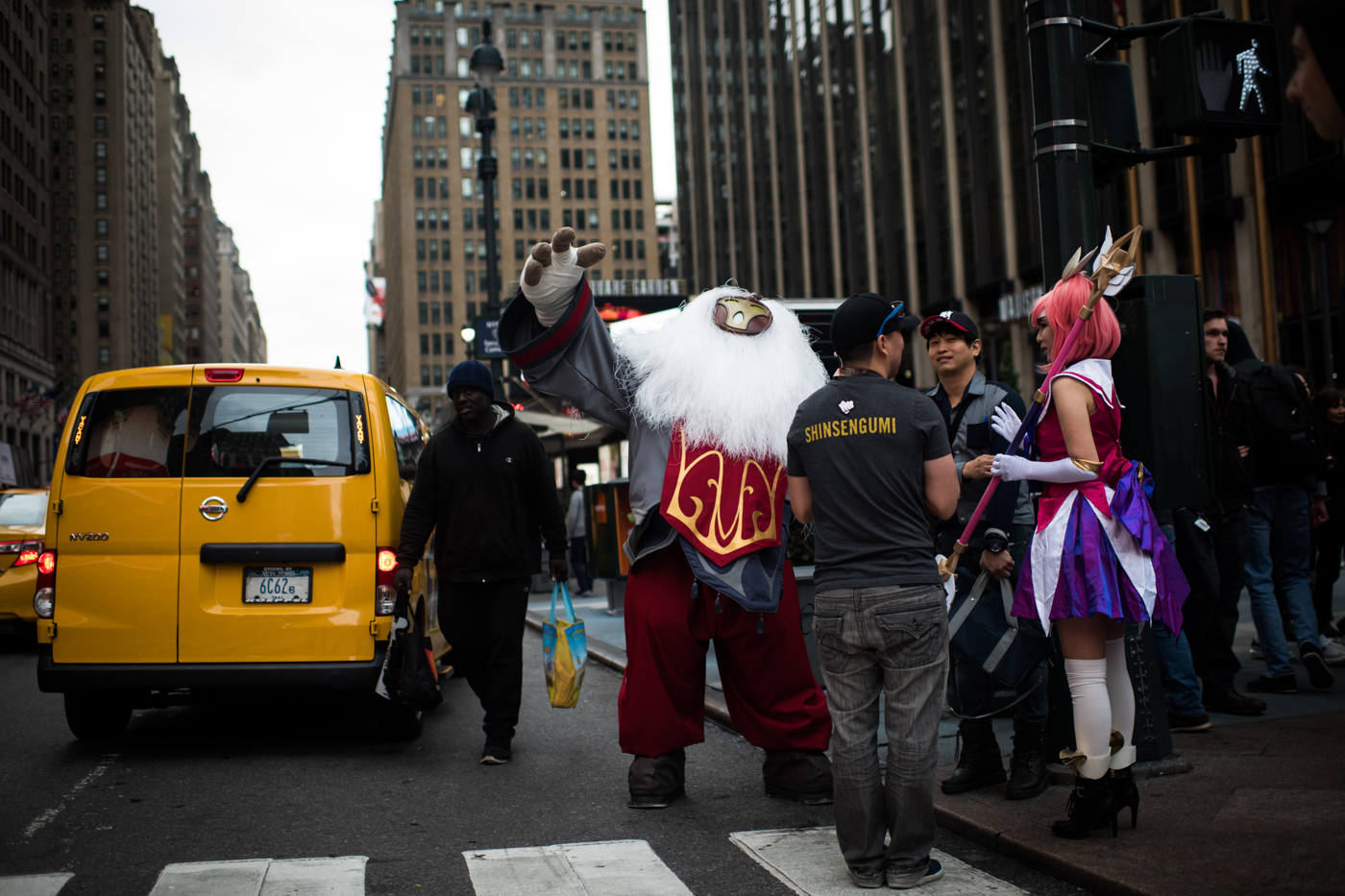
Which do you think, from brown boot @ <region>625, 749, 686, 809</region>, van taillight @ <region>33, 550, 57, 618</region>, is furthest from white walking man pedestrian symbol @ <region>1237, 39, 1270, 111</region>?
van taillight @ <region>33, 550, 57, 618</region>

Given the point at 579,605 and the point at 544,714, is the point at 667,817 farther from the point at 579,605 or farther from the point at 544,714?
the point at 579,605

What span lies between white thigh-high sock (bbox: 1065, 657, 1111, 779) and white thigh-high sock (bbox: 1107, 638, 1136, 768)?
0.12 m

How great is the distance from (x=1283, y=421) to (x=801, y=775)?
3650 millimetres

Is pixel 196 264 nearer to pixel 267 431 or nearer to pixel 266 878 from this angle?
pixel 267 431

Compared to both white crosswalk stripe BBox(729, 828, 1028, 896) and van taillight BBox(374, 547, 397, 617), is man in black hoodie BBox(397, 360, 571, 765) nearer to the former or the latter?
van taillight BBox(374, 547, 397, 617)

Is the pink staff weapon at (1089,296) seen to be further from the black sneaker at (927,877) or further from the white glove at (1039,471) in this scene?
the black sneaker at (927,877)

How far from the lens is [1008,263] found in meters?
34.3

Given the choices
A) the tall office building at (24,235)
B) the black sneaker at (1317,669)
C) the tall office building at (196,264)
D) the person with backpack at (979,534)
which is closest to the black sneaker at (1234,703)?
the black sneaker at (1317,669)

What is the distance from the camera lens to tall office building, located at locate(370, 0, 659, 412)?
123500mm

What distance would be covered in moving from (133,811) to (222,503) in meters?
1.67

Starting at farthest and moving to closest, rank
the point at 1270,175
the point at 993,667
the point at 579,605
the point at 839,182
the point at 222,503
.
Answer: the point at 839,182, the point at 1270,175, the point at 579,605, the point at 222,503, the point at 993,667

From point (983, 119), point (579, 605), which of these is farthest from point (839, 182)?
point (579, 605)

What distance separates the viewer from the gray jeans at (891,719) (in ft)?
12.2

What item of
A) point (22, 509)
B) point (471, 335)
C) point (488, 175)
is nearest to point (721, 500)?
point (22, 509)
